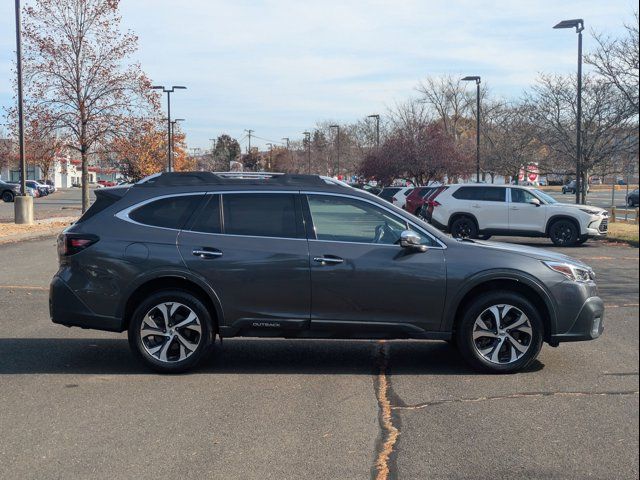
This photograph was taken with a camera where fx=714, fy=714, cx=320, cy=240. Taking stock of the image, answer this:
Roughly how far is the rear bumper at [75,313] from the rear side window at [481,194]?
51.9 ft

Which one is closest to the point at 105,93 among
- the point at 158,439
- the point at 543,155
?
the point at 543,155

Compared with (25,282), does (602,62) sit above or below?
above

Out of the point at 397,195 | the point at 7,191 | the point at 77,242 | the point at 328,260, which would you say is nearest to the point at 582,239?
the point at 397,195

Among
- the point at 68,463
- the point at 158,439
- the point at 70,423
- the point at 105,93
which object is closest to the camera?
the point at 68,463

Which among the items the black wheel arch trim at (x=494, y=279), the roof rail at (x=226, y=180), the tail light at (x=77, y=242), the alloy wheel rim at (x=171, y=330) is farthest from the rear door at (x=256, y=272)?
the black wheel arch trim at (x=494, y=279)

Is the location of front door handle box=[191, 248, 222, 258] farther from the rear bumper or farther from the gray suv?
the rear bumper

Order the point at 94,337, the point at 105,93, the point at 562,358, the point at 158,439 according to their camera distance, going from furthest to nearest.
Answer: the point at 105,93 < the point at 94,337 < the point at 562,358 < the point at 158,439

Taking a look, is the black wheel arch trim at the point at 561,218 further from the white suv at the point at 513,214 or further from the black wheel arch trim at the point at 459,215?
the black wheel arch trim at the point at 459,215

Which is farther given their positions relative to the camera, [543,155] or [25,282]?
[543,155]

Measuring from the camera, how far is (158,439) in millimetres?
4941

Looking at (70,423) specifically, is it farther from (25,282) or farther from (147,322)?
(25,282)

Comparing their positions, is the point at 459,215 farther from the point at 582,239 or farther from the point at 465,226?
the point at 582,239

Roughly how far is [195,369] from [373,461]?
264 centimetres

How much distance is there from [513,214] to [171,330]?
51.2 ft
